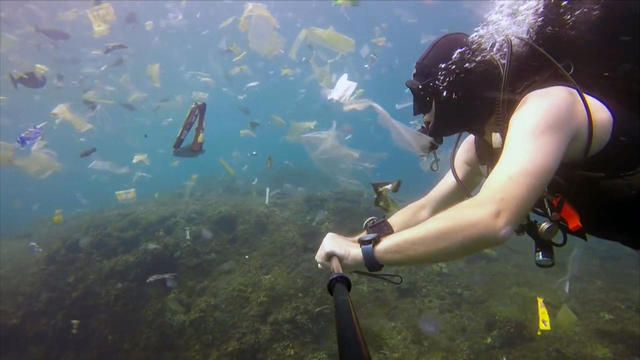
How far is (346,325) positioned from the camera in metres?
1.28

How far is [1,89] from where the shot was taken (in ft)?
111

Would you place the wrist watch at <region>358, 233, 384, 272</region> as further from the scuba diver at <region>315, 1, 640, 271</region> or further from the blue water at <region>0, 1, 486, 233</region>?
the blue water at <region>0, 1, 486, 233</region>

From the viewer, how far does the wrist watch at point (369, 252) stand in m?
1.78

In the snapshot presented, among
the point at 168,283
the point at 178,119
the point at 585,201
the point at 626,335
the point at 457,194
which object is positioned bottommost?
the point at 178,119

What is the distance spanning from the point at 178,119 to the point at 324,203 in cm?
6739

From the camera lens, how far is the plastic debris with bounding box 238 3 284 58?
14141 millimetres

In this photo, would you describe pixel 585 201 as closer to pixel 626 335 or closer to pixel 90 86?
pixel 626 335

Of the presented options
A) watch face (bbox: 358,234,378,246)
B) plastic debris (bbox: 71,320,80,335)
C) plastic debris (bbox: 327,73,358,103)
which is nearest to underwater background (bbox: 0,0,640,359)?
plastic debris (bbox: 71,320,80,335)

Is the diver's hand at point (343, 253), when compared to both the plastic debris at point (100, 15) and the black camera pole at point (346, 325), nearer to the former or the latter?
the black camera pole at point (346, 325)

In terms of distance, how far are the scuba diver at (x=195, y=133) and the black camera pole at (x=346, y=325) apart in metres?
3.68

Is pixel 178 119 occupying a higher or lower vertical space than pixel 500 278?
lower

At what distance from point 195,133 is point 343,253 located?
3.79 metres

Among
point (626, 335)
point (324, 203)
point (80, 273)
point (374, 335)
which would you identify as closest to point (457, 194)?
point (374, 335)

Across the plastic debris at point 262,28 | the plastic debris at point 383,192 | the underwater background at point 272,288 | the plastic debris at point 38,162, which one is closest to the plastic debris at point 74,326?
the underwater background at point 272,288
